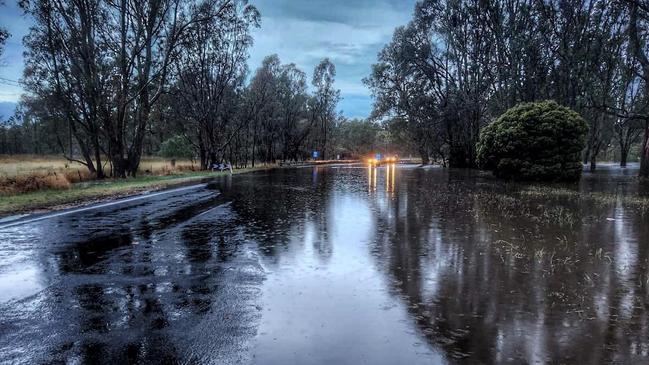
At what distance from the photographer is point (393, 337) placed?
152 inches

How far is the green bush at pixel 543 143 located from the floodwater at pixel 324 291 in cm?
1495

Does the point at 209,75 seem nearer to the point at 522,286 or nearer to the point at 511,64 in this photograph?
the point at 511,64

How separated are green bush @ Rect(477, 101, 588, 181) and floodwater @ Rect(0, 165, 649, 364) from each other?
1495cm

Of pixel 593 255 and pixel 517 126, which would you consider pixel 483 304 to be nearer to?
pixel 593 255

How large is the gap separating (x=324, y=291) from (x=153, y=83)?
1417 inches

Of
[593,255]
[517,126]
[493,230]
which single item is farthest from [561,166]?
[593,255]

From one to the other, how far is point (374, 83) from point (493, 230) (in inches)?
1913

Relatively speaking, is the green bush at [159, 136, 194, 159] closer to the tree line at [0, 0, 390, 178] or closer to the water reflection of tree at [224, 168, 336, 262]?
the tree line at [0, 0, 390, 178]

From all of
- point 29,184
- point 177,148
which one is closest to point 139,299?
point 29,184

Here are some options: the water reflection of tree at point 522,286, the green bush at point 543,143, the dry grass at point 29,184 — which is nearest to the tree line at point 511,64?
the green bush at point 543,143

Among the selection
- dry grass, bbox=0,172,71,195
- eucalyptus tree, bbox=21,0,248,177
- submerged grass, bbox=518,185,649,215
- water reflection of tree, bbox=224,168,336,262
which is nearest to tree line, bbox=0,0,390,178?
eucalyptus tree, bbox=21,0,248,177

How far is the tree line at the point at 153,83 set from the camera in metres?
27.0

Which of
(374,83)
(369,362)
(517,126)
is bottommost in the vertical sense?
(369,362)

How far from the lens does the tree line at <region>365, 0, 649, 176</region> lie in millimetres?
31641
